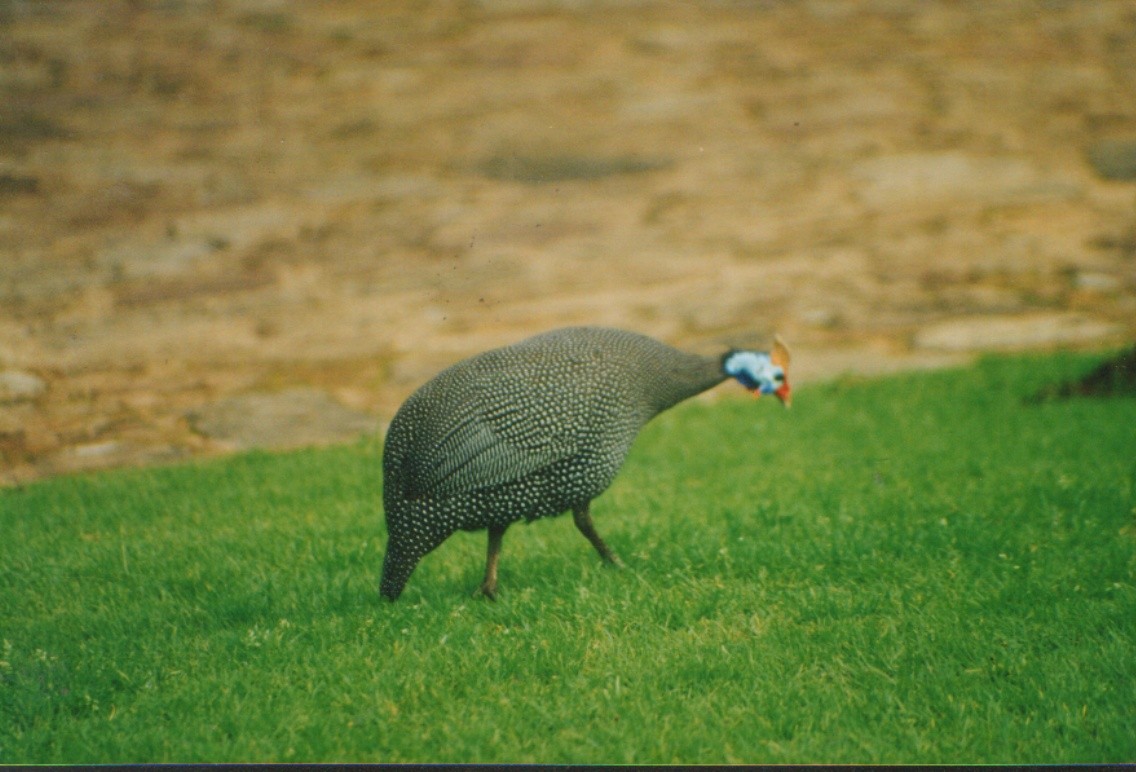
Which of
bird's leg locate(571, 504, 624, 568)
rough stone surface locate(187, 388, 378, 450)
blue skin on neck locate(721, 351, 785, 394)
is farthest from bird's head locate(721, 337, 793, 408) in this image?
rough stone surface locate(187, 388, 378, 450)

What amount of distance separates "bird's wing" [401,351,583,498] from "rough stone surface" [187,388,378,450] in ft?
11.3

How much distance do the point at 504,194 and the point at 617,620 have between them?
862 centimetres

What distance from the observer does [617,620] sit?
4.72 meters

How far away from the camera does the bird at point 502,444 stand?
15.8ft

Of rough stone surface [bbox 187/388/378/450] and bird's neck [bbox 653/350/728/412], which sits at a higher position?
bird's neck [bbox 653/350/728/412]

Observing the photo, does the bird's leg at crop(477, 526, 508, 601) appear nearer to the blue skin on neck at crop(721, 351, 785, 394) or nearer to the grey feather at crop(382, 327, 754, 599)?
the grey feather at crop(382, 327, 754, 599)

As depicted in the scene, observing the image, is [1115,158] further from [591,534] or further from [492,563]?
[492,563]

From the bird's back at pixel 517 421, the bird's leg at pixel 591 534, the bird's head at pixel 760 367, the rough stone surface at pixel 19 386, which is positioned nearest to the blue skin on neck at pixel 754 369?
the bird's head at pixel 760 367

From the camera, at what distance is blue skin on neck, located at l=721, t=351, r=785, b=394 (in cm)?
557

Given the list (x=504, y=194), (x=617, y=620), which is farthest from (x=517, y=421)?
(x=504, y=194)

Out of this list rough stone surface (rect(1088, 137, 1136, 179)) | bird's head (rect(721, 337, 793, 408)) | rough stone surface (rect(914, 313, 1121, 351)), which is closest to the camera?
bird's head (rect(721, 337, 793, 408))

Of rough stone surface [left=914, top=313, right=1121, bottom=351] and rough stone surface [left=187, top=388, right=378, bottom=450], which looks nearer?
rough stone surface [left=187, top=388, right=378, bottom=450]

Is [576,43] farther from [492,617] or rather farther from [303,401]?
[492,617]

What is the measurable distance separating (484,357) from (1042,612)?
2600 millimetres
